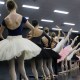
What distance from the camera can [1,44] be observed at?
10.7 ft

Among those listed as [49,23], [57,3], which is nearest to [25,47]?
[57,3]

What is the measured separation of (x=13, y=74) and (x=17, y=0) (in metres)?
8.05

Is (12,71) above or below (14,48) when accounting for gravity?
below

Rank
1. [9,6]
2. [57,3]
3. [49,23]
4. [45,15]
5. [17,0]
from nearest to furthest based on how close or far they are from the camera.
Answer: [9,6] < [17,0] < [57,3] < [45,15] < [49,23]

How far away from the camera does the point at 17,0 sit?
10.9m

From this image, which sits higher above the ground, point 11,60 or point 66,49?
point 11,60

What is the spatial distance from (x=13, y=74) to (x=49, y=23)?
14278 millimetres

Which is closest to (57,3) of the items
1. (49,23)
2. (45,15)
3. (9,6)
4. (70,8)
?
(70,8)

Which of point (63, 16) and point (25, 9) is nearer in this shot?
point (25, 9)

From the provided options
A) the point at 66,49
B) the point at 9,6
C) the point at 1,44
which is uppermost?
the point at 9,6

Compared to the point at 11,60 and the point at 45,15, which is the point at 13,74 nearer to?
the point at 11,60

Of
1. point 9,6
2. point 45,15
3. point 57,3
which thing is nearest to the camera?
point 9,6

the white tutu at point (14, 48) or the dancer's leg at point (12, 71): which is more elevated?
the white tutu at point (14, 48)

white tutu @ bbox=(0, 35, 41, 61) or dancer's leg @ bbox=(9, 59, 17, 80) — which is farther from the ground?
white tutu @ bbox=(0, 35, 41, 61)
